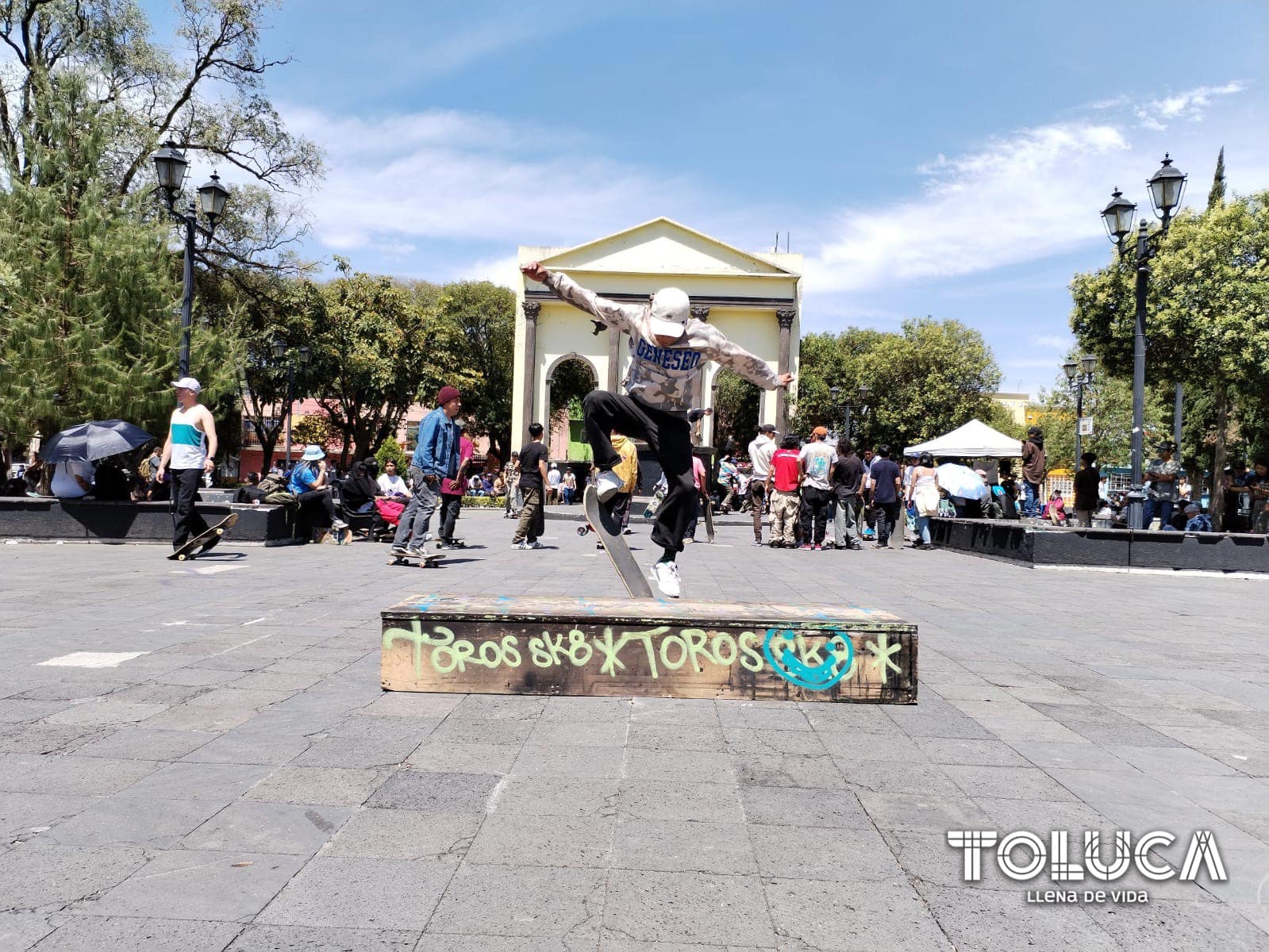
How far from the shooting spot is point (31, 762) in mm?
3014

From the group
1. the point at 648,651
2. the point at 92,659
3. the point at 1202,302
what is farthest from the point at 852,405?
the point at 92,659

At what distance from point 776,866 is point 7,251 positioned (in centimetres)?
1914

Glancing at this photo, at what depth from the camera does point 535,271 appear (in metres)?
5.30

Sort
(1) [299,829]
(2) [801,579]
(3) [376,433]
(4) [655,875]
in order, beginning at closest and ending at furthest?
(4) [655,875] < (1) [299,829] < (2) [801,579] < (3) [376,433]

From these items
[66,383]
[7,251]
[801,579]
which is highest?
[7,251]

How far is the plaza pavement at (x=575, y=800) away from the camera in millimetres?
2008

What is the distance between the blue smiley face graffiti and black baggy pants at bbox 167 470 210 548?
25.1 feet

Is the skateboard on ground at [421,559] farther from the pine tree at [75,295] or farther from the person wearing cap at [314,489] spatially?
the pine tree at [75,295]

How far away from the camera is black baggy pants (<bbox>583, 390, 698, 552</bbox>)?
530cm

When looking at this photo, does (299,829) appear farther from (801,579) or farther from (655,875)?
(801,579)

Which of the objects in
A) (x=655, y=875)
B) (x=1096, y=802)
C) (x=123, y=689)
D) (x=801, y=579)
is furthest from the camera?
(x=801, y=579)

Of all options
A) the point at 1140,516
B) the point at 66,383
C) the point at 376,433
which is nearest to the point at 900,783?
the point at 1140,516

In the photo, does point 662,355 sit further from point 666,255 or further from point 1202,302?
point 666,255

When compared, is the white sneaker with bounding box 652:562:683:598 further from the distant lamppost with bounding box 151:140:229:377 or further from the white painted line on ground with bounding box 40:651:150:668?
the distant lamppost with bounding box 151:140:229:377
